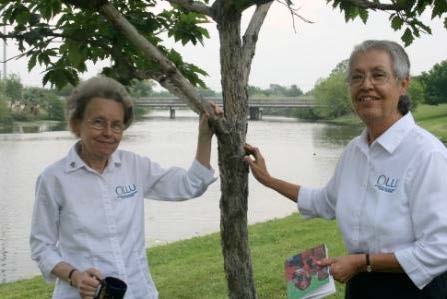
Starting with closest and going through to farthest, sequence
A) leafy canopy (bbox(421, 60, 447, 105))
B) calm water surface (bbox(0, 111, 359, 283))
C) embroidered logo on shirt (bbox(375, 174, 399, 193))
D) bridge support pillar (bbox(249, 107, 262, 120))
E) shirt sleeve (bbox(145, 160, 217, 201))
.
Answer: embroidered logo on shirt (bbox(375, 174, 399, 193)) → shirt sleeve (bbox(145, 160, 217, 201)) → calm water surface (bbox(0, 111, 359, 283)) → leafy canopy (bbox(421, 60, 447, 105)) → bridge support pillar (bbox(249, 107, 262, 120))

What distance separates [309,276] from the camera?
2.63m

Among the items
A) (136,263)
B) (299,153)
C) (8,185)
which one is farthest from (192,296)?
(299,153)

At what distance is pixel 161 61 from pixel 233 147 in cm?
50

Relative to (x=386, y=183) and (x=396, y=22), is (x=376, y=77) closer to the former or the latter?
(x=386, y=183)

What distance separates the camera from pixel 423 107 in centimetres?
7575

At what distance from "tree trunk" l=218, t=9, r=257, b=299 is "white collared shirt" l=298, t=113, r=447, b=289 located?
20.3 inches

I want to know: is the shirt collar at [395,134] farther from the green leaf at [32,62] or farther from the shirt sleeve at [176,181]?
the green leaf at [32,62]

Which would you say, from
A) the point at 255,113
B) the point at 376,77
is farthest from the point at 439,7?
the point at 255,113

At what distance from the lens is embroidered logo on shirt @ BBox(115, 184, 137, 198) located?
8.48ft

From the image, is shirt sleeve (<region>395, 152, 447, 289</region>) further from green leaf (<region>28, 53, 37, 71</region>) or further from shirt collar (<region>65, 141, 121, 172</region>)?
green leaf (<region>28, 53, 37, 71</region>)

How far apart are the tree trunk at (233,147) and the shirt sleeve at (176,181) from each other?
114 mm

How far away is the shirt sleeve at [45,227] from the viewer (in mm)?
2482

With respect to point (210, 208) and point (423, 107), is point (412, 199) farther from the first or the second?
point (423, 107)

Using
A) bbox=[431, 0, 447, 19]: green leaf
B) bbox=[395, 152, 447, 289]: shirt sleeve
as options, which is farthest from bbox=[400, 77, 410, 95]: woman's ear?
bbox=[431, 0, 447, 19]: green leaf
